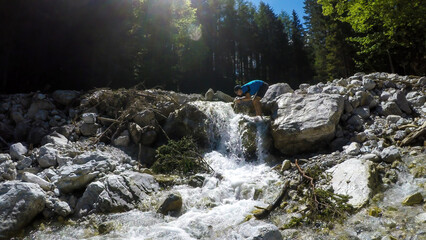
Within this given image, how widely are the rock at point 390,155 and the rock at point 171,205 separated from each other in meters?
4.32

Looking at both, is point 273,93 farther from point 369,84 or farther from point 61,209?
point 61,209

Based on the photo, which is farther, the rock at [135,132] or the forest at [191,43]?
the forest at [191,43]

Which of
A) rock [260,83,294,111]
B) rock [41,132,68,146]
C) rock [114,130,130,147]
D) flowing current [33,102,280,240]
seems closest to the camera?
flowing current [33,102,280,240]

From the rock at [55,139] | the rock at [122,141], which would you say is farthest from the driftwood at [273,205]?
the rock at [55,139]

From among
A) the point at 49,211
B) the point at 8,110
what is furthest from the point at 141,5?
the point at 49,211

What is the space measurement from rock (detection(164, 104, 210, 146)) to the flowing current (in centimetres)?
75

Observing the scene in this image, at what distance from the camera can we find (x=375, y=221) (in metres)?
4.02

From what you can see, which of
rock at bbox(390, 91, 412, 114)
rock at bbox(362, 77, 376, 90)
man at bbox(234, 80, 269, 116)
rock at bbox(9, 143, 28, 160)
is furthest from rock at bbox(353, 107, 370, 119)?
rock at bbox(9, 143, 28, 160)

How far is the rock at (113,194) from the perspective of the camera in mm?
5355

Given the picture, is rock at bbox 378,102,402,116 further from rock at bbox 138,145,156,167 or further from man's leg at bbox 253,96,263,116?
rock at bbox 138,145,156,167

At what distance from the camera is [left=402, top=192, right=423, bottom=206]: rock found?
4.19 m

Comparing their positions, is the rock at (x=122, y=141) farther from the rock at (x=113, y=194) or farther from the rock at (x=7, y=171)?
the rock at (x=7, y=171)

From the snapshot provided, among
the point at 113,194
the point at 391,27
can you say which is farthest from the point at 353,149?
the point at 391,27

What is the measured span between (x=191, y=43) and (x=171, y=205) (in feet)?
90.3
